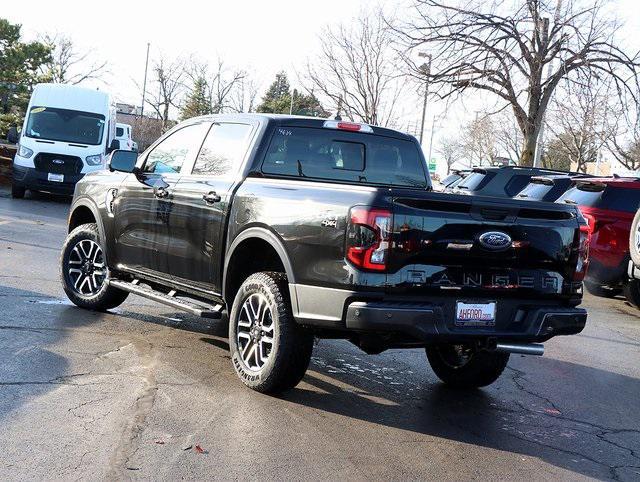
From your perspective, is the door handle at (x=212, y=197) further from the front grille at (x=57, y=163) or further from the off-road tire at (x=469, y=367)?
the front grille at (x=57, y=163)

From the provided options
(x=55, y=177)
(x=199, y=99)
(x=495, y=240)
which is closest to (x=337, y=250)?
(x=495, y=240)

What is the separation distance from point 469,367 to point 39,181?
15.9 metres

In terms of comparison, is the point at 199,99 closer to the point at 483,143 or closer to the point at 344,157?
the point at 483,143

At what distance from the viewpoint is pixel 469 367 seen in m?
6.45

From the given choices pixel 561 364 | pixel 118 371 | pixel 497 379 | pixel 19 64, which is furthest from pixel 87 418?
pixel 19 64

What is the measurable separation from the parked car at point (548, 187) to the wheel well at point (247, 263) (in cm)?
775

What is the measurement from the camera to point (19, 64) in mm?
43219

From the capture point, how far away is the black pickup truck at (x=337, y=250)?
5.14 m

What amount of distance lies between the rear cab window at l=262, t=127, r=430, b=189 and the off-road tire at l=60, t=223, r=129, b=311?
236 centimetres

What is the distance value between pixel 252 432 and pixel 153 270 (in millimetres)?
2586

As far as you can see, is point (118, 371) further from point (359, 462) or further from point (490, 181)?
point (490, 181)

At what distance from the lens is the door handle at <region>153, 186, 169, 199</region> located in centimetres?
705

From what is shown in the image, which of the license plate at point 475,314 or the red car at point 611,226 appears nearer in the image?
the license plate at point 475,314

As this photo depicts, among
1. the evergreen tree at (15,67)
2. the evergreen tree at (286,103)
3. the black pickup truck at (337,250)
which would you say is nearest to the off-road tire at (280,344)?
the black pickup truck at (337,250)
